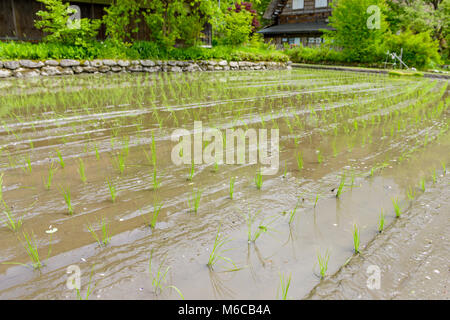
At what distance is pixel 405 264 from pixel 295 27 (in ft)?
93.1

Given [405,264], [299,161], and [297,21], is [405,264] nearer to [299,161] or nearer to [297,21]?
[299,161]

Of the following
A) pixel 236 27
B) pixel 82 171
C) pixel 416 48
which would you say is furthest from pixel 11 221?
pixel 416 48

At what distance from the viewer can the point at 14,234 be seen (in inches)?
84.9

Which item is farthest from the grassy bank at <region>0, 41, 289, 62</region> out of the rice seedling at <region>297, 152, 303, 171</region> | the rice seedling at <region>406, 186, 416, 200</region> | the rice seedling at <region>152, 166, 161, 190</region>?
the rice seedling at <region>406, 186, 416, 200</region>

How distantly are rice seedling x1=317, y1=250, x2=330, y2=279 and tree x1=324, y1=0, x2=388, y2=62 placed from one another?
20063 millimetres

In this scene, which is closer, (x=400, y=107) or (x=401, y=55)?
(x=400, y=107)

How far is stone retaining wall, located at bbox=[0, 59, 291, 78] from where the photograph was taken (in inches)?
410

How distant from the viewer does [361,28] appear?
19.4 meters

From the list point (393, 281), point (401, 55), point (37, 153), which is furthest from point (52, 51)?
point (401, 55)

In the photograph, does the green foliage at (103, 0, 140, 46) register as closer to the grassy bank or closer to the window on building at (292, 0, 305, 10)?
the grassy bank

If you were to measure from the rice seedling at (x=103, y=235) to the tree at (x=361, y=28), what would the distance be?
20.4 m

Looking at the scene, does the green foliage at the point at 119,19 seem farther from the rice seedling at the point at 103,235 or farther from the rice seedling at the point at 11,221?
the rice seedling at the point at 103,235
